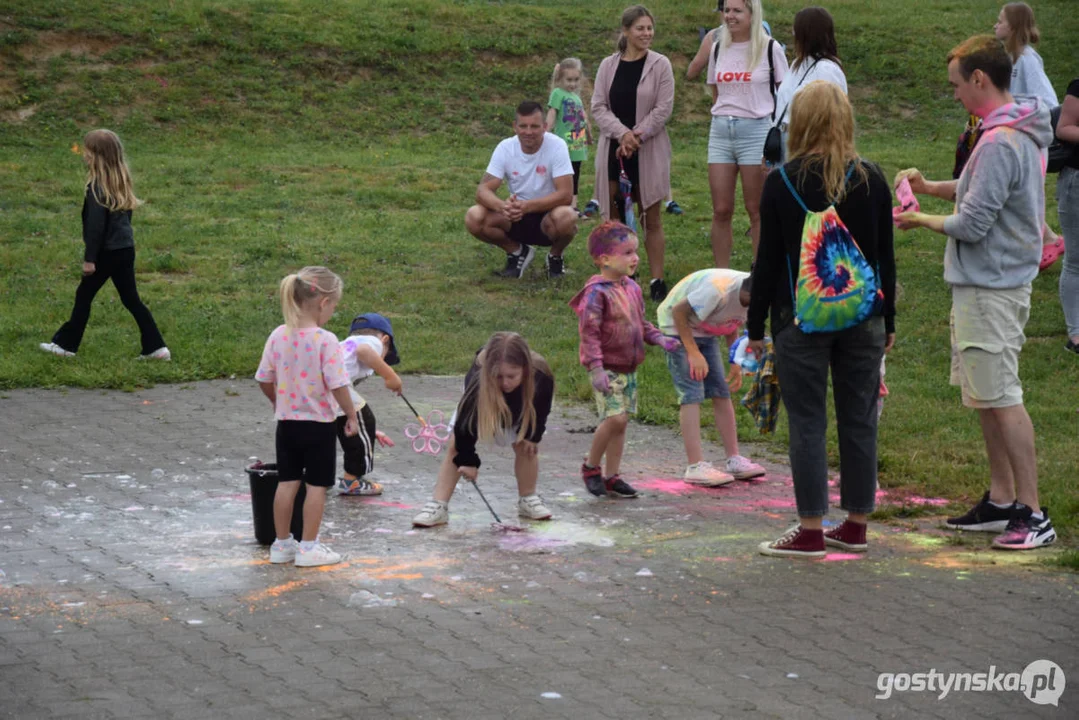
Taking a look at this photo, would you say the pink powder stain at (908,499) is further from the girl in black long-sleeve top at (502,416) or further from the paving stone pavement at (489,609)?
the girl in black long-sleeve top at (502,416)

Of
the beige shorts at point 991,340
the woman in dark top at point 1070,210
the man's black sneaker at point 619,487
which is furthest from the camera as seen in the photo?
the woman in dark top at point 1070,210

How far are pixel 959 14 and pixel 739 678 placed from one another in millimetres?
22311

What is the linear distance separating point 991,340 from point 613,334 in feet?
6.06

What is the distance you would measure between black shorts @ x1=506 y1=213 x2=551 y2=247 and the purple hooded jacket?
4.98 metres

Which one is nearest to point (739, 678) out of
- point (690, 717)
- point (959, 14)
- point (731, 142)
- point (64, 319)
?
point (690, 717)

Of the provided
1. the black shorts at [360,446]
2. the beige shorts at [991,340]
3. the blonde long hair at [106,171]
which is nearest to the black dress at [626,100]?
the blonde long hair at [106,171]

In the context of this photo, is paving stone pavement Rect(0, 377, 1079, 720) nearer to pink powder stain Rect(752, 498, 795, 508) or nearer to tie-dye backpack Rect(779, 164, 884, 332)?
pink powder stain Rect(752, 498, 795, 508)

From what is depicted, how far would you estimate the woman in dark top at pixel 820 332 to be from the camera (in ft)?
18.9

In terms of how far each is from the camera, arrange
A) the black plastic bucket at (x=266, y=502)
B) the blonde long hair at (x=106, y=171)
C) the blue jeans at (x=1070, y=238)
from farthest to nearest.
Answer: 1. the blonde long hair at (x=106, y=171)
2. the blue jeans at (x=1070, y=238)
3. the black plastic bucket at (x=266, y=502)

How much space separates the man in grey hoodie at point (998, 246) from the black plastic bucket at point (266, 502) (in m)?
3.04

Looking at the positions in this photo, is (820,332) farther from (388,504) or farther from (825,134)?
(388,504)

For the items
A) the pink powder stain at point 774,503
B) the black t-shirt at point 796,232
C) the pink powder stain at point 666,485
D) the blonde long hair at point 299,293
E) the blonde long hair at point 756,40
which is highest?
the blonde long hair at point 756,40

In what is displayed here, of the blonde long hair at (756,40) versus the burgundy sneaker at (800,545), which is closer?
the burgundy sneaker at (800,545)

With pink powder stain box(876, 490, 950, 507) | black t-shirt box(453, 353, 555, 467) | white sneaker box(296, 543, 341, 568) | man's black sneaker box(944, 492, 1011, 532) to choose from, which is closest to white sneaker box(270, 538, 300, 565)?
white sneaker box(296, 543, 341, 568)
